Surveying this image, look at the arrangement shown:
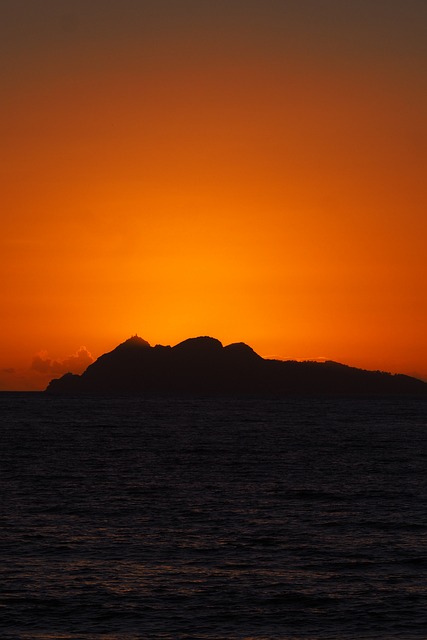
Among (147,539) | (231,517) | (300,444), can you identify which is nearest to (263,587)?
(147,539)

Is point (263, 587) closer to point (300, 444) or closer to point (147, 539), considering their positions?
point (147, 539)

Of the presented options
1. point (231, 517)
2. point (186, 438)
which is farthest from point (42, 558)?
point (186, 438)

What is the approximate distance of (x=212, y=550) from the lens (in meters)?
45.4

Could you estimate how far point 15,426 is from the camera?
583 ft

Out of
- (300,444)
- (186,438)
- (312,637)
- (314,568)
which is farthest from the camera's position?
(186,438)

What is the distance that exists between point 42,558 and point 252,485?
3301 cm

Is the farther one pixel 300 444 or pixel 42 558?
pixel 300 444

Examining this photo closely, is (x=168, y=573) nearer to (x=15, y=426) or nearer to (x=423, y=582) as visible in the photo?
(x=423, y=582)

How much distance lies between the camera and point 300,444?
127m

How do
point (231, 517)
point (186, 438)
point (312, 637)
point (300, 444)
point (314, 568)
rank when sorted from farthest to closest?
point (186, 438) < point (300, 444) < point (231, 517) < point (314, 568) < point (312, 637)

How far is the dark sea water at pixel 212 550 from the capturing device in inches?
1303

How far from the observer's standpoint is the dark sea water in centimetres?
3309

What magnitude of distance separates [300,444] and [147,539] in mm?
81019

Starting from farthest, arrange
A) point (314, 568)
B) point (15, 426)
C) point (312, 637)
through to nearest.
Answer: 1. point (15, 426)
2. point (314, 568)
3. point (312, 637)
